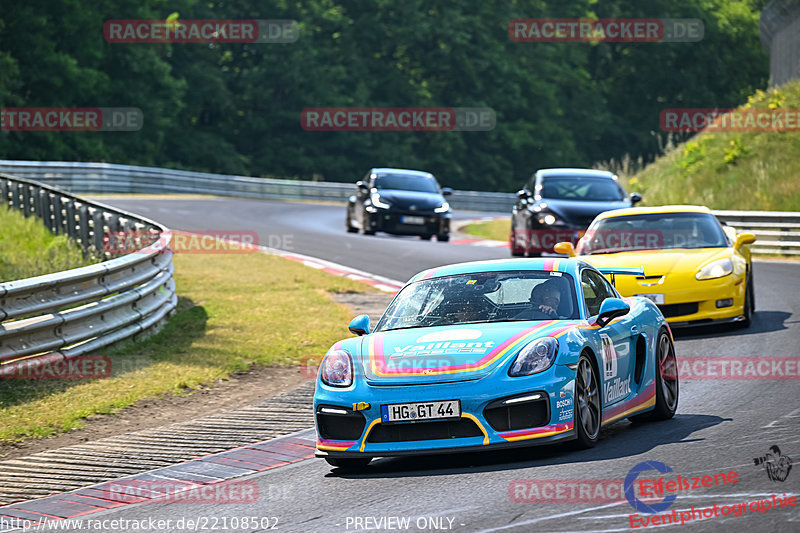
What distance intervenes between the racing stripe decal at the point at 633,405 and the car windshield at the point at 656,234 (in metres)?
5.92

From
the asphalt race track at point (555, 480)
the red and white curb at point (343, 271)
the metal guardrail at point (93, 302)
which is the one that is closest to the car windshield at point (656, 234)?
the red and white curb at point (343, 271)

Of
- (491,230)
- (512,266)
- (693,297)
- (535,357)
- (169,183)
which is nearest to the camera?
(535,357)

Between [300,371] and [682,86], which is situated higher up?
[682,86]

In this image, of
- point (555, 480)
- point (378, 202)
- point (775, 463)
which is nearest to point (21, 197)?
point (378, 202)

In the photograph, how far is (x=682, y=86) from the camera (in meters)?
79.2

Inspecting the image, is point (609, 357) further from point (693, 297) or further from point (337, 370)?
point (693, 297)

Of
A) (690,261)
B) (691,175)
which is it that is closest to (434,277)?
(690,261)

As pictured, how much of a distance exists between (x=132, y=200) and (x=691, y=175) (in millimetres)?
16455

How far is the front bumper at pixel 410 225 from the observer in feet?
91.8

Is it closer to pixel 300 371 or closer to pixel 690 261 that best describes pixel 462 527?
pixel 300 371

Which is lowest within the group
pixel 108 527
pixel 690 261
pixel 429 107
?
pixel 108 527

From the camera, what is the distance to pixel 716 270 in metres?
13.8

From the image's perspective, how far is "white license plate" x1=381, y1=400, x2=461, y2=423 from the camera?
746 cm

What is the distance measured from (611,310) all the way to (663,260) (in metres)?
5.86
